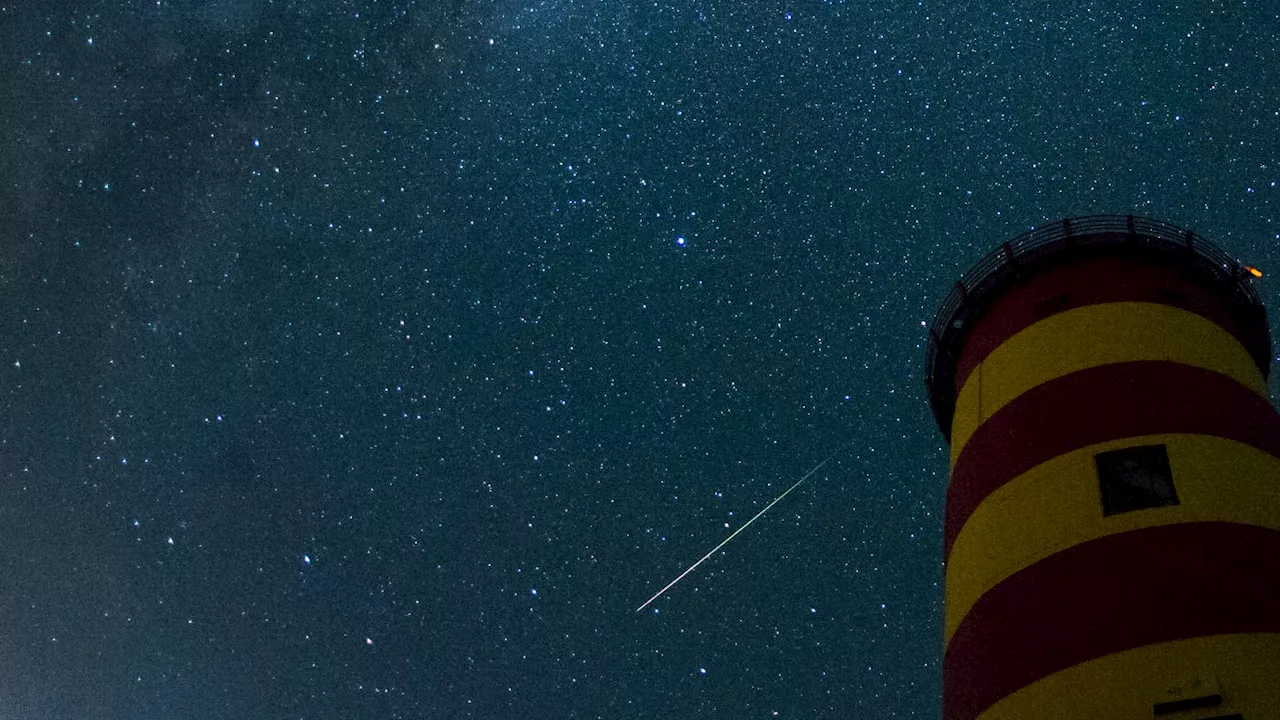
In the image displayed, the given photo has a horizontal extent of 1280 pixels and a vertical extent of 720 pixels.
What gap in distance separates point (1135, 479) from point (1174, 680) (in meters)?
2.70

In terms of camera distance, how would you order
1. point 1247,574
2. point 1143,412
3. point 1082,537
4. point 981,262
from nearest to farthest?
point 1247,574 → point 1082,537 → point 1143,412 → point 981,262

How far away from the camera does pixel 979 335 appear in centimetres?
1595

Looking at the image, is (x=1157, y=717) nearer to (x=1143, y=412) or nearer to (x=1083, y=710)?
(x=1083, y=710)

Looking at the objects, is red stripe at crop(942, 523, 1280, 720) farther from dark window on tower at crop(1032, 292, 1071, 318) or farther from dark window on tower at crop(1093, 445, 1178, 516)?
dark window on tower at crop(1032, 292, 1071, 318)

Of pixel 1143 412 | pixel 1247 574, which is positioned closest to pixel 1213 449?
pixel 1143 412

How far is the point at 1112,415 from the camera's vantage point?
42.7ft

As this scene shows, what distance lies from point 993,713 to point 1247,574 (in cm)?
292

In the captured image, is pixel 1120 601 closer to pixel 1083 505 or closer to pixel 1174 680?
pixel 1174 680

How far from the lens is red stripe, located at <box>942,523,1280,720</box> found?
10828mm

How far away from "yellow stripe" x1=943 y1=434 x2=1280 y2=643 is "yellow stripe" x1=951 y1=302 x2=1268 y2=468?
144cm

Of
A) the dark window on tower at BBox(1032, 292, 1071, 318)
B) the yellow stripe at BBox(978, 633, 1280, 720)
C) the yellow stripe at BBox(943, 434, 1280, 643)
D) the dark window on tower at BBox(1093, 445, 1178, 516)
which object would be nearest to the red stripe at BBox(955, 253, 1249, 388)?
the dark window on tower at BBox(1032, 292, 1071, 318)

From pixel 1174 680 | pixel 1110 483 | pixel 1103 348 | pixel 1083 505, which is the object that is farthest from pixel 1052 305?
pixel 1174 680

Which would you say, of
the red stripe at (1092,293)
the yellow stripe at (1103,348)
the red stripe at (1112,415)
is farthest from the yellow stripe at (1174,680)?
the red stripe at (1092,293)

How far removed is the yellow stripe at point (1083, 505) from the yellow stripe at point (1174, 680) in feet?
5.03
